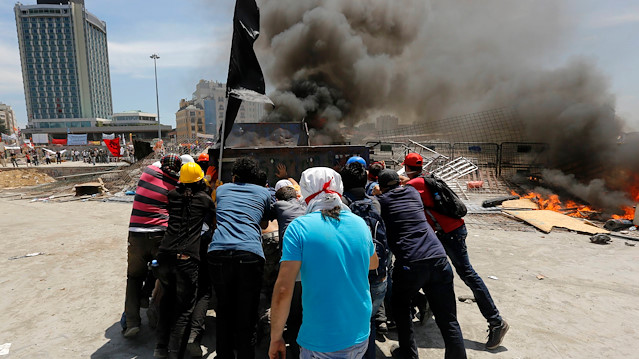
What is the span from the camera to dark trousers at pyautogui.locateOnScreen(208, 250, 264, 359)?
7.60 ft

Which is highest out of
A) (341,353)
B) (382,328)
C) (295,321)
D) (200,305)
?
(341,353)

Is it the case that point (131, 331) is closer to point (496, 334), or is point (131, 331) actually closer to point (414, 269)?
point (414, 269)

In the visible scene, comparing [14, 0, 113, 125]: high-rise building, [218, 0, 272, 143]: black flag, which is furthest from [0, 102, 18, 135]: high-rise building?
[218, 0, 272, 143]: black flag

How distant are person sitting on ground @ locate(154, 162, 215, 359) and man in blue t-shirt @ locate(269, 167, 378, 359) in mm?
1292

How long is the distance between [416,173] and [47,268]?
4976 millimetres

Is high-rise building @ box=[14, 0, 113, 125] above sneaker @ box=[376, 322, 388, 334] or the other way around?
above

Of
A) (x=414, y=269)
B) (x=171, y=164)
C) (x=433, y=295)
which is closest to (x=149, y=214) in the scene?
(x=171, y=164)

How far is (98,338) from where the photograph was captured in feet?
10.2

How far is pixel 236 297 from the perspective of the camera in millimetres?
2400

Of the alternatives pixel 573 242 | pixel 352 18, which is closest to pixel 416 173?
pixel 573 242

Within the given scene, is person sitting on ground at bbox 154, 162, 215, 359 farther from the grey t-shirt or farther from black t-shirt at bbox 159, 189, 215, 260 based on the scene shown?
the grey t-shirt

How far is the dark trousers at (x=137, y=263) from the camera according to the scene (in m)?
2.96

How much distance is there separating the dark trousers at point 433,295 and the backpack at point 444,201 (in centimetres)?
56

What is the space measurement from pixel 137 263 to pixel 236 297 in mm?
1197
